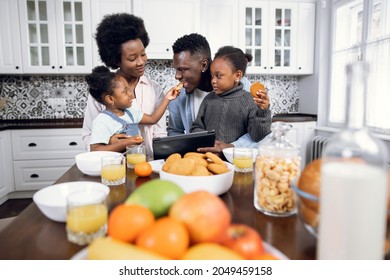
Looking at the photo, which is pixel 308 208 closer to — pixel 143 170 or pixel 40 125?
pixel 143 170

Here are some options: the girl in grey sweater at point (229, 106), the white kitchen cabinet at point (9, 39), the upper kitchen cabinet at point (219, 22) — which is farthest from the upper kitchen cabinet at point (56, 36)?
the girl in grey sweater at point (229, 106)

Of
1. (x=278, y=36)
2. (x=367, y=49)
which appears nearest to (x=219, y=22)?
(x=278, y=36)

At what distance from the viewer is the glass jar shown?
1.23 feet

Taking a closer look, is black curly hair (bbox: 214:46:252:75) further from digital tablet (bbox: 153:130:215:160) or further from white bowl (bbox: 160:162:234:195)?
white bowl (bbox: 160:162:234:195)

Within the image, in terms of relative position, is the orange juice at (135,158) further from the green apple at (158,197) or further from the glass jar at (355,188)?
the glass jar at (355,188)

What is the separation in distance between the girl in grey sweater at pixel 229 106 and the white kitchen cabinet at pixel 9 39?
2.42m

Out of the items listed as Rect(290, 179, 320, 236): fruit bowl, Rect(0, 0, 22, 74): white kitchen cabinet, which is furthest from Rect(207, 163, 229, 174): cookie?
Rect(0, 0, 22, 74): white kitchen cabinet

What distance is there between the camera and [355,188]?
0.37m

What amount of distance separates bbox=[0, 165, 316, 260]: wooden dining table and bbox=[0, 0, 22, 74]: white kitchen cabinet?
9.91 ft

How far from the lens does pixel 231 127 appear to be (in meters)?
1.74

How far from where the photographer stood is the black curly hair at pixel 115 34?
5.67ft

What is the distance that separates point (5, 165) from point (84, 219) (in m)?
3.01

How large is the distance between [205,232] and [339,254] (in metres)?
0.18
